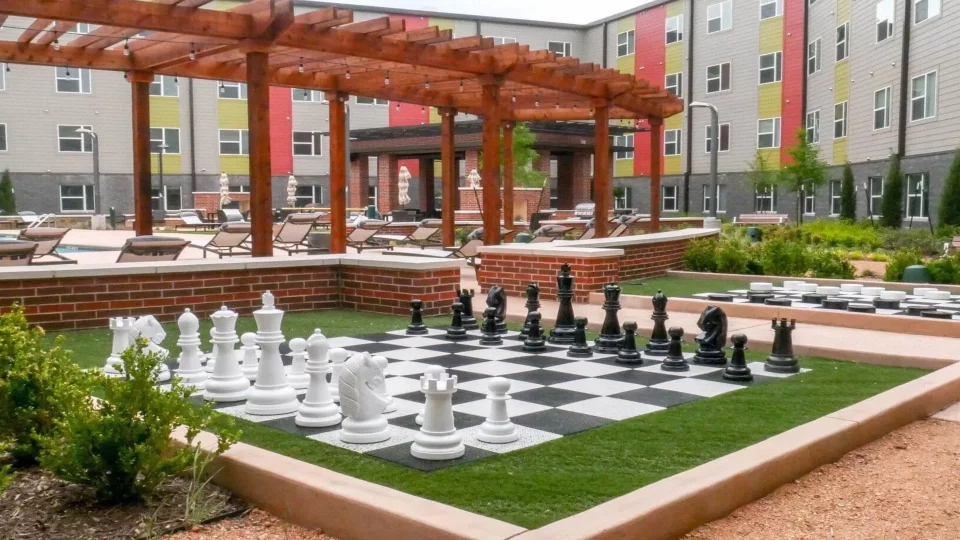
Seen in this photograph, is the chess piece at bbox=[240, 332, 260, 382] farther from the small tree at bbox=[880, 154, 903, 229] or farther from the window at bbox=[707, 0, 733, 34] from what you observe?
the window at bbox=[707, 0, 733, 34]

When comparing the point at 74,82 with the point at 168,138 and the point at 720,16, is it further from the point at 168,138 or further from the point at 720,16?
the point at 720,16

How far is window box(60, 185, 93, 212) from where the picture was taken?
39406 mm

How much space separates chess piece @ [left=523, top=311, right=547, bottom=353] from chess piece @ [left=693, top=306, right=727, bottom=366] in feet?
4.05

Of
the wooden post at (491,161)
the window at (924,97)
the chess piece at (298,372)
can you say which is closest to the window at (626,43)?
the window at (924,97)

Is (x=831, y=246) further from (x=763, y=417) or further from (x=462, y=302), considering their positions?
(x=763, y=417)

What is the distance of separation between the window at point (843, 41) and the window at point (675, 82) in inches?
389

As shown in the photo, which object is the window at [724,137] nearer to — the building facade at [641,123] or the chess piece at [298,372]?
the building facade at [641,123]

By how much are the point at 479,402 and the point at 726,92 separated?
35.7m

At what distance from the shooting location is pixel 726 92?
126ft

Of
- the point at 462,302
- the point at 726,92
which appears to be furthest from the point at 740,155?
the point at 462,302

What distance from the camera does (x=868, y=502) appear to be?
400 centimetres

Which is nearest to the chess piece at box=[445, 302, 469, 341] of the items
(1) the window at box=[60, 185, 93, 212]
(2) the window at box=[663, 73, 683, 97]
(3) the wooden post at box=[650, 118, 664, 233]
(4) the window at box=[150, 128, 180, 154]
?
(3) the wooden post at box=[650, 118, 664, 233]

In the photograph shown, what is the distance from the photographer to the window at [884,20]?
26.4m

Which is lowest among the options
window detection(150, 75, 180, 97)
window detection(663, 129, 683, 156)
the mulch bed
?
the mulch bed
